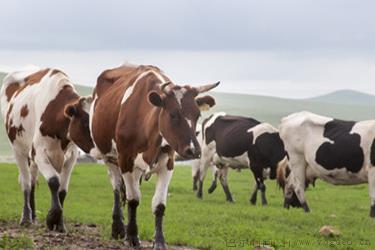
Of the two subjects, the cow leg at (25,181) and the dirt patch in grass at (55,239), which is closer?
the dirt patch in grass at (55,239)

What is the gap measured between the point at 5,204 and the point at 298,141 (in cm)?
721

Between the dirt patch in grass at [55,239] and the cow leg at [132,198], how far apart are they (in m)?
0.14

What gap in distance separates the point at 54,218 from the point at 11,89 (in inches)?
118

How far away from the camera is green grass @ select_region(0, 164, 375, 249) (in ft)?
38.4

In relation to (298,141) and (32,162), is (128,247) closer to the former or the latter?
(32,162)

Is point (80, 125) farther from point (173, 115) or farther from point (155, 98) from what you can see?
point (173, 115)

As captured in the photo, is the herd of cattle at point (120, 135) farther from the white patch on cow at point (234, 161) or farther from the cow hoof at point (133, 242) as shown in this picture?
the white patch on cow at point (234, 161)

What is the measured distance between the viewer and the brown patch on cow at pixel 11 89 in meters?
13.3

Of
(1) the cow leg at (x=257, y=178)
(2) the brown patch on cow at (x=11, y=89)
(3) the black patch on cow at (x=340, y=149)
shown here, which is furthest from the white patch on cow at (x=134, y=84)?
(1) the cow leg at (x=257, y=178)

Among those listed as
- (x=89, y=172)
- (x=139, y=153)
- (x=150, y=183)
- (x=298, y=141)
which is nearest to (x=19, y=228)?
(x=139, y=153)

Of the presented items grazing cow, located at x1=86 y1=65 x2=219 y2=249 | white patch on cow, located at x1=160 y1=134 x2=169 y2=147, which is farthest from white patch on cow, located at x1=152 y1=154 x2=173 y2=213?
white patch on cow, located at x1=160 y1=134 x2=169 y2=147

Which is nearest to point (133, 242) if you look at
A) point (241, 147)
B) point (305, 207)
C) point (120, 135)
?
point (120, 135)

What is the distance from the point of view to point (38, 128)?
1162 centimetres

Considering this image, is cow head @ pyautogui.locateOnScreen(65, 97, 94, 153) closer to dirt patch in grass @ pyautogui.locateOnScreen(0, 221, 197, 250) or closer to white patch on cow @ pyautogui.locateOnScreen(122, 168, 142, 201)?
dirt patch in grass @ pyautogui.locateOnScreen(0, 221, 197, 250)
